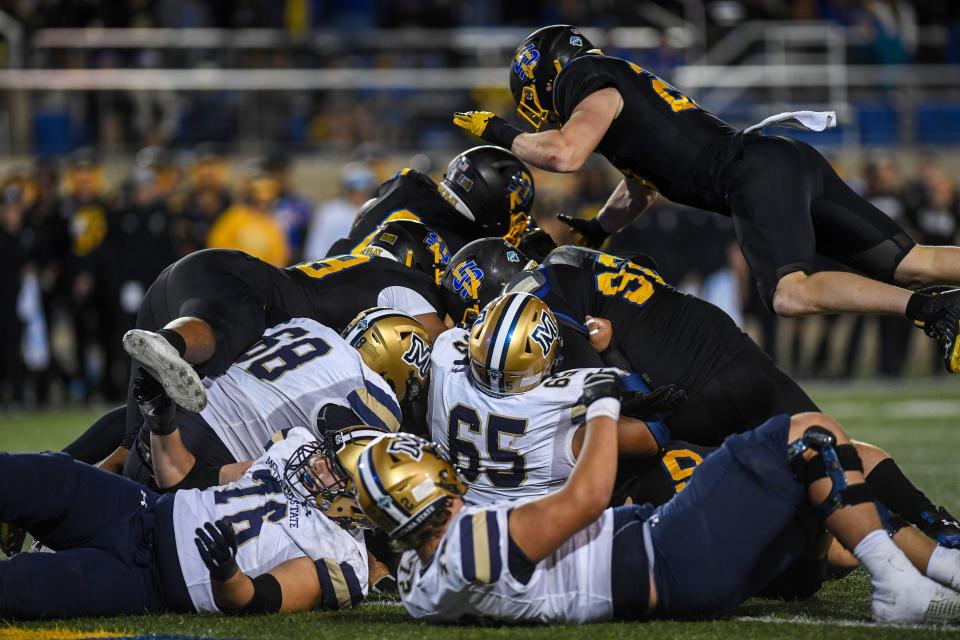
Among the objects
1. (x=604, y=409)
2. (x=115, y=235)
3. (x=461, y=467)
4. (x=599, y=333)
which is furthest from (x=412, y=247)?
(x=115, y=235)

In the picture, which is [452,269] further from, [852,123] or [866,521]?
[852,123]

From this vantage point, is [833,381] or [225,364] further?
[833,381]

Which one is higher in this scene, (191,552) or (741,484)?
(741,484)

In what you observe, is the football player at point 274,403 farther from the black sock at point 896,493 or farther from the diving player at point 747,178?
the black sock at point 896,493

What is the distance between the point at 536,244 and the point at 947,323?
2.23 m

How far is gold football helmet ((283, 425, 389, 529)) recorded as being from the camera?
4.29 m

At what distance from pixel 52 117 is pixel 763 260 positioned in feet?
36.0

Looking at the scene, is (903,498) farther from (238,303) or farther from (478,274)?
(238,303)

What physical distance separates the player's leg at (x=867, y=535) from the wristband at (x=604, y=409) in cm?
54

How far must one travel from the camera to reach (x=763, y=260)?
5.20 m

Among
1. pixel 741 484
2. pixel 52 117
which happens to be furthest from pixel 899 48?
pixel 741 484

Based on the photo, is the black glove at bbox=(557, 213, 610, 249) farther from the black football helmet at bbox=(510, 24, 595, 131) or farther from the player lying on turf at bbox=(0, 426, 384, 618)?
the player lying on turf at bbox=(0, 426, 384, 618)

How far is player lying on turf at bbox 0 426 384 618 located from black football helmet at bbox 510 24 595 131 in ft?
7.00

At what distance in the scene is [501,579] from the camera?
383cm
